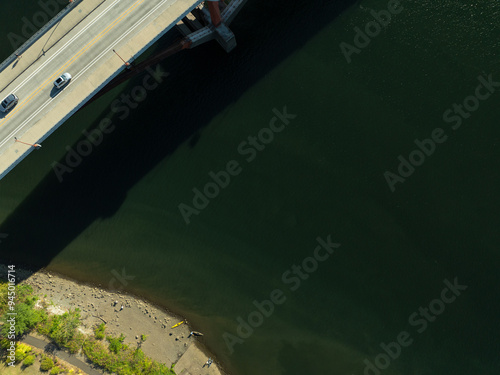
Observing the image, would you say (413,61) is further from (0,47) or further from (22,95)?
(0,47)

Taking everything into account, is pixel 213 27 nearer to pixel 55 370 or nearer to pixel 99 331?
pixel 99 331

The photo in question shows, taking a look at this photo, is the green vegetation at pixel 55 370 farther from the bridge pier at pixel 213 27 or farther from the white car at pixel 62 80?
the bridge pier at pixel 213 27

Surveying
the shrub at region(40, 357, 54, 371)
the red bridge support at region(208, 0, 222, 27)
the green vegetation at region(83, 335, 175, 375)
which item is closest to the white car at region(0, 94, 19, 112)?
the red bridge support at region(208, 0, 222, 27)

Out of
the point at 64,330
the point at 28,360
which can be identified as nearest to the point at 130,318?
the point at 64,330

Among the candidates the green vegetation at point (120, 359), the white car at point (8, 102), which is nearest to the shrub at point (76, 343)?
the green vegetation at point (120, 359)

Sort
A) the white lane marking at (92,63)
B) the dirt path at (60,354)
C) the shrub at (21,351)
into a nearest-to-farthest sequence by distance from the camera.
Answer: the white lane marking at (92,63)
the shrub at (21,351)
the dirt path at (60,354)

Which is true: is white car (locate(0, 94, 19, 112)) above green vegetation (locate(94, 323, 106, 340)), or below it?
above

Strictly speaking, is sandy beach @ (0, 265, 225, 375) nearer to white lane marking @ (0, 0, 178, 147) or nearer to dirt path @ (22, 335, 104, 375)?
dirt path @ (22, 335, 104, 375)
